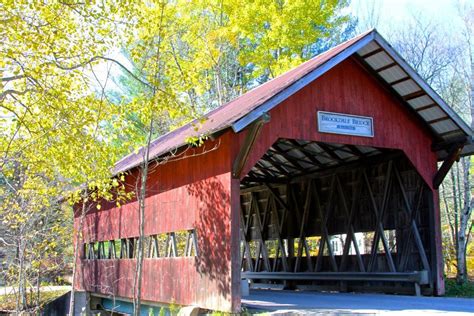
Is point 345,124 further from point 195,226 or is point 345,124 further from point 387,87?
point 195,226

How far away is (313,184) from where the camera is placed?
52.2 feet

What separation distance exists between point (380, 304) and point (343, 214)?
4.58 m

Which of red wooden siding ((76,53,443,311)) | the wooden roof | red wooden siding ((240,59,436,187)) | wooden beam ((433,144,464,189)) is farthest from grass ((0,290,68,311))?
wooden beam ((433,144,464,189))

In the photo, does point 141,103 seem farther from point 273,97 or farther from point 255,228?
point 255,228

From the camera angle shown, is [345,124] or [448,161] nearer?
[345,124]

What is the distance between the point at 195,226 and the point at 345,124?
3.48 meters

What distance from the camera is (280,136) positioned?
1068 centimetres

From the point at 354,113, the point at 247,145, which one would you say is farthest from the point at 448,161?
the point at 247,145

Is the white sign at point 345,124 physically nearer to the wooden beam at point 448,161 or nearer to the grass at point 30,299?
the wooden beam at point 448,161

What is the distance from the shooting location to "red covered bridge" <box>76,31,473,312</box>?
404 inches

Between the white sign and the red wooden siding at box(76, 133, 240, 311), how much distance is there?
2118mm

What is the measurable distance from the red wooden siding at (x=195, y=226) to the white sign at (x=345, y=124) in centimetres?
212

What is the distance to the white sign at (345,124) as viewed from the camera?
1127cm

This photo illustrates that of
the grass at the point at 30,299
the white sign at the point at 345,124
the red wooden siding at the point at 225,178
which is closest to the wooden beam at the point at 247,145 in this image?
the red wooden siding at the point at 225,178
